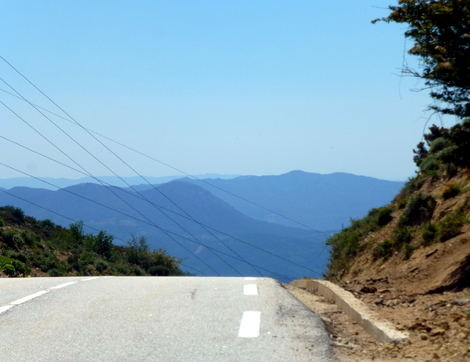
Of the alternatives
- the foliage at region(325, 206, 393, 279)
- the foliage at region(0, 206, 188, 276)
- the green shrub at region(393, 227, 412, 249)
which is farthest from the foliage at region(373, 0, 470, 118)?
the foliage at region(0, 206, 188, 276)

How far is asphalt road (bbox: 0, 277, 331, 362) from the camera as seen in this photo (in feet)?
21.2

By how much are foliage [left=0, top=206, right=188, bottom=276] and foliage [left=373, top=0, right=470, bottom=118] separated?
14.7m

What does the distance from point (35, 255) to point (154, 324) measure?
24217 mm

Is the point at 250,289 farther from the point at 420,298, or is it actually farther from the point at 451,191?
the point at 451,191

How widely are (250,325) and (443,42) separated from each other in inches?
251

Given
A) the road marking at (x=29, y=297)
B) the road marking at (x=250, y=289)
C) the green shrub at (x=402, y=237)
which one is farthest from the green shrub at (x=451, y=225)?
the road marking at (x=29, y=297)

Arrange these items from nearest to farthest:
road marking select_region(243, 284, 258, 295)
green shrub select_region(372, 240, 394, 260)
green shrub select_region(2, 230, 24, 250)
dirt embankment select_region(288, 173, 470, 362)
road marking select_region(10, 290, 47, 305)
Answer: dirt embankment select_region(288, 173, 470, 362)
road marking select_region(10, 290, 47, 305)
road marking select_region(243, 284, 258, 295)
green shrub select_region(372, 240, 394, 260)
green shrub select_region(2, 230, 24, 250)

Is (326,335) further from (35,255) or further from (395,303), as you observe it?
(35,255)

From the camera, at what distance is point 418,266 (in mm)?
13680

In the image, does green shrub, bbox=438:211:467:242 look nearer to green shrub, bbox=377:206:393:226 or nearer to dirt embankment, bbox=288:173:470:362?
dirt embankment, bbox=288:173:470:362

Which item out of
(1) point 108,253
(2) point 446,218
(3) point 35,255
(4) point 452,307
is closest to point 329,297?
(4) point 452,307

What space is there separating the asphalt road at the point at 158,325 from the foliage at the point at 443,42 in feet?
14.8

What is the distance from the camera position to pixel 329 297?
10.8 metres

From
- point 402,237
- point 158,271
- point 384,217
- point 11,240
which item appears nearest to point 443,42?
point 402,237
